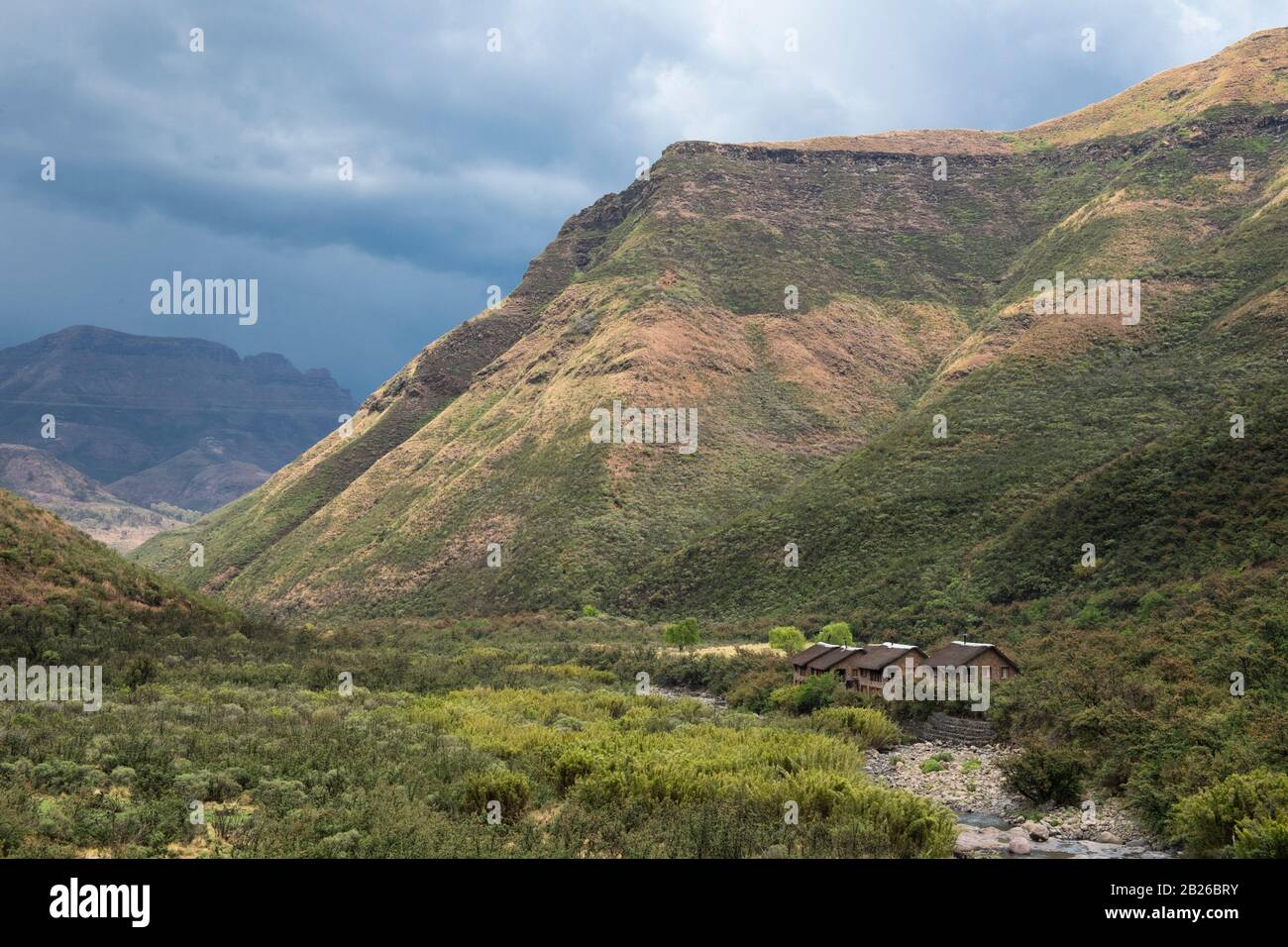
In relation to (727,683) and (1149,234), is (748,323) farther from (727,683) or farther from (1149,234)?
(727,683)

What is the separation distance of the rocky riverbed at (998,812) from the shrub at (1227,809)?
2.55 feet

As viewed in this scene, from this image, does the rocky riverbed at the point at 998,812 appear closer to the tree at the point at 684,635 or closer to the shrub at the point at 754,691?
the shrub at the point at 754,691

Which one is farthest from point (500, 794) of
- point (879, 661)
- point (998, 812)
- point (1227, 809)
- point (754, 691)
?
point (754, 691)

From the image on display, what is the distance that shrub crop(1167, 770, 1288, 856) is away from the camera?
14734 mm

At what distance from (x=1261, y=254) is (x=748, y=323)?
1854 inches

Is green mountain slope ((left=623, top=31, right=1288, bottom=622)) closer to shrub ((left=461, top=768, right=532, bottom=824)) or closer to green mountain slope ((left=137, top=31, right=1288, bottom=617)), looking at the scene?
green mountain slope ((left=137, top=31, right=1288, bottom=617))

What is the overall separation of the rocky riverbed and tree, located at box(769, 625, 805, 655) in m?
17.9

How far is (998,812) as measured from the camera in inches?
802

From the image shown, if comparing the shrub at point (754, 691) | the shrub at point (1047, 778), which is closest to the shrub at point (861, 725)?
the shrub at point (754, 691)

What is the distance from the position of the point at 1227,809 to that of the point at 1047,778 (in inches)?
233

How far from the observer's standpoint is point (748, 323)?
101000 mm

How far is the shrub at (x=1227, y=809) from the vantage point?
48.3 feet

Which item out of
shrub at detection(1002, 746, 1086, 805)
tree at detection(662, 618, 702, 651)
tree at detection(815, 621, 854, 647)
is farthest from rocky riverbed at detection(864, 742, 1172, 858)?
tree at detection(662, 618, 702, 651)

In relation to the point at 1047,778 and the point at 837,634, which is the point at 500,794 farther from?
the point at 837,634
